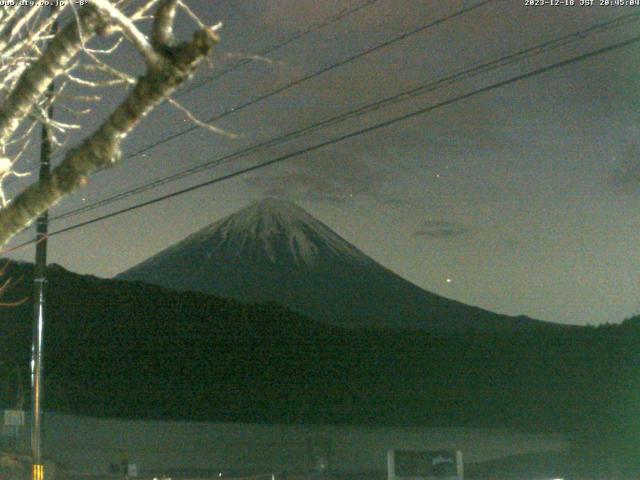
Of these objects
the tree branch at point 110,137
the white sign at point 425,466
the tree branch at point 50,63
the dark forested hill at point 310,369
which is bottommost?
the white sign at point 425,466

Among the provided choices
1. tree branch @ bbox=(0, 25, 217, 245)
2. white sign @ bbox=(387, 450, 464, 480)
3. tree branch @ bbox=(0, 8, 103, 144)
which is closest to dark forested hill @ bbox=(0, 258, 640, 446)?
white sign @ bbox=(387, 450, 464, 480)

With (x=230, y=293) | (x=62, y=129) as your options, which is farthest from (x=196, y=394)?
(x=230, y=293)

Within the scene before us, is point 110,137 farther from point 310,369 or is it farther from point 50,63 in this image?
point 310,369

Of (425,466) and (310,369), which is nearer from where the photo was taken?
(425,466)

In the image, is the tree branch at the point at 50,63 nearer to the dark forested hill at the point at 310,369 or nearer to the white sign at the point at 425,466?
the white sign at the point at 425,466

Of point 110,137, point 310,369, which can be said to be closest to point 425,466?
point 110,137

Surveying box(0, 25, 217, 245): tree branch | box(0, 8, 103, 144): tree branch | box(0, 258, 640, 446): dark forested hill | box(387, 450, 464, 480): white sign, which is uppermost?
box(0, 258, 640, 446): dark forested hill

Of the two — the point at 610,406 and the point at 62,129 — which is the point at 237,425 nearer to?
the point at 610,406

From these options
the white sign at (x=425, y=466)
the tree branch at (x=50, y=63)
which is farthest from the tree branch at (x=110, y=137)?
the white sign at (x=425, y=466)

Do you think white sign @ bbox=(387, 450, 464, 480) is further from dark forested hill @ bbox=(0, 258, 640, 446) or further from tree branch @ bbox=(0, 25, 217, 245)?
dark forested hill @ bbox=(0, 258, 640, 446)

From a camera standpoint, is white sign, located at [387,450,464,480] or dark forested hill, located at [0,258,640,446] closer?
white sign, located at [387,450,464,480]

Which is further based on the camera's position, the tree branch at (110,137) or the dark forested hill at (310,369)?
the dark forested hill at (310,369)

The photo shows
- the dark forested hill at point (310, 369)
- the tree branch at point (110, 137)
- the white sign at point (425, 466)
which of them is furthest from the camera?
the dark forested hill at point (310, 369)

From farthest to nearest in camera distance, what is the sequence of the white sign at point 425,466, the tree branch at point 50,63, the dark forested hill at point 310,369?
the dark forested hill at point 310,369
the white sign at point 425,466
the tree branch at point 50,63
